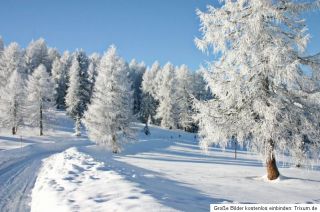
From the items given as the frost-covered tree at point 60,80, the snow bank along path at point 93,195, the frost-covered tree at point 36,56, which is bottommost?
the snow bank along path at point 93,195

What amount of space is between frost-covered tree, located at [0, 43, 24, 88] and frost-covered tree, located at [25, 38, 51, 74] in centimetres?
1130

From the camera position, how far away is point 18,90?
175 feet

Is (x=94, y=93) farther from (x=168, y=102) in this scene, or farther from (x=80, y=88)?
(x=168, y=102)

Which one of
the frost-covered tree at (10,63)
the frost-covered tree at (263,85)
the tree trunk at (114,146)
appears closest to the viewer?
the frost-covered tree at (263,85)

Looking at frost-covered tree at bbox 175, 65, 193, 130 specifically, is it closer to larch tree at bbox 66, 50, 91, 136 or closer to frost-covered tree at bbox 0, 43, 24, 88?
larch tree at bbox 66, 50, 91, 136

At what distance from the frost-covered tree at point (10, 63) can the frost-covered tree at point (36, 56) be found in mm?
11298

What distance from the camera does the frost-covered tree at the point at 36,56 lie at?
86594 mm

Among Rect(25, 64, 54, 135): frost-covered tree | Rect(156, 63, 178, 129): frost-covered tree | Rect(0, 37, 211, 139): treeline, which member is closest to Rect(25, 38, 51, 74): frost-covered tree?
Rect(0, 37, 211, 139): treeline

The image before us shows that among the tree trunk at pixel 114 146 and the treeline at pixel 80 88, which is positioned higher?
the treeline at pixel 80 88

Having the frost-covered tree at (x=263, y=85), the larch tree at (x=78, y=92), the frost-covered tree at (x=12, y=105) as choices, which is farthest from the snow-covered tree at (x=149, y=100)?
the frost-covered tree at (x=263, y=85)

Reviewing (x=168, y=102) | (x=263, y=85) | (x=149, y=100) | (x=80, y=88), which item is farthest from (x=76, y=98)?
(x=263, y=85)

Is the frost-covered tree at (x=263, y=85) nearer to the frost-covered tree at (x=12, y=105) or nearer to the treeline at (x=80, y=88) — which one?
the treeline at (x=80, y=88)

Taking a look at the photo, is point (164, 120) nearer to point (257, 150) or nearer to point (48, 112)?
point (48, 112)

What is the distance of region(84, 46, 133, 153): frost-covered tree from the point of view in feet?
114
